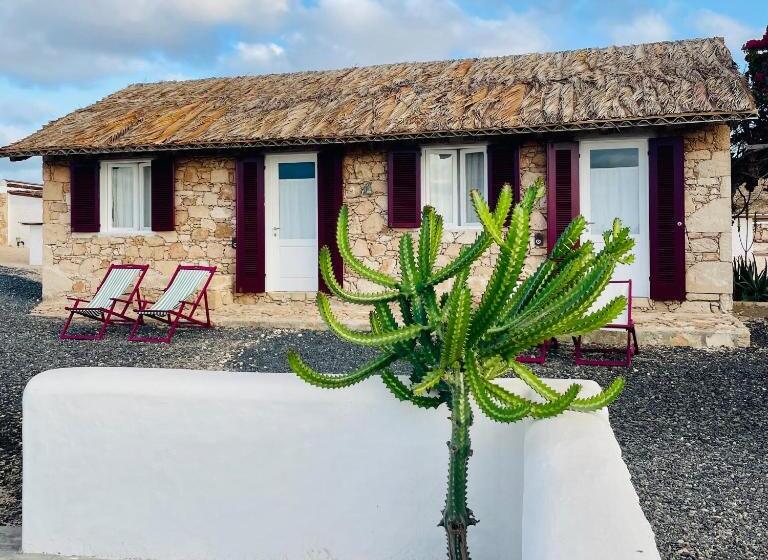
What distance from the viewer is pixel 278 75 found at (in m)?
12.6

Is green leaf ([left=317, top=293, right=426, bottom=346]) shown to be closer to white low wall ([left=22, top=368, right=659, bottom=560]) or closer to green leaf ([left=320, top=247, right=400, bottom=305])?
green leaf ([left=320, top=247, right=400, bottom=305])

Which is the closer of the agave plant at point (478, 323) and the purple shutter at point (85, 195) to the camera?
the agave plant at point (478, 323)

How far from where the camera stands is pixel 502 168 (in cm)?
938

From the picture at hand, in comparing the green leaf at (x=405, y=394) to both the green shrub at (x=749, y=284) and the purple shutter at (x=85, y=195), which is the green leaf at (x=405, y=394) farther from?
the green shrub at (x=749, y=284)

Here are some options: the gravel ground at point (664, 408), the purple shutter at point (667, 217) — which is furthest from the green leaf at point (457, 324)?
the purple shutter at point (667, 217)

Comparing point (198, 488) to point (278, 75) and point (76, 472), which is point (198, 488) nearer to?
point (76, 472)

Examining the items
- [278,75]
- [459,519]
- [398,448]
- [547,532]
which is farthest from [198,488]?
[278,75]

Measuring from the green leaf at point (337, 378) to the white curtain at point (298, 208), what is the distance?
7709mm

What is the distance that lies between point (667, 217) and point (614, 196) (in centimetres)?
77

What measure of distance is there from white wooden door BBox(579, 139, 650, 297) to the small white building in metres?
21.1

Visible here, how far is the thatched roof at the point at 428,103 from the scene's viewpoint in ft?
27.7

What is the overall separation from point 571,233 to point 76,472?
2322 mm

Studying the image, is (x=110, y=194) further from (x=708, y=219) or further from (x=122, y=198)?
(x=708, y=219)

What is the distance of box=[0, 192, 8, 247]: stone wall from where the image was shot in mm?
24814
